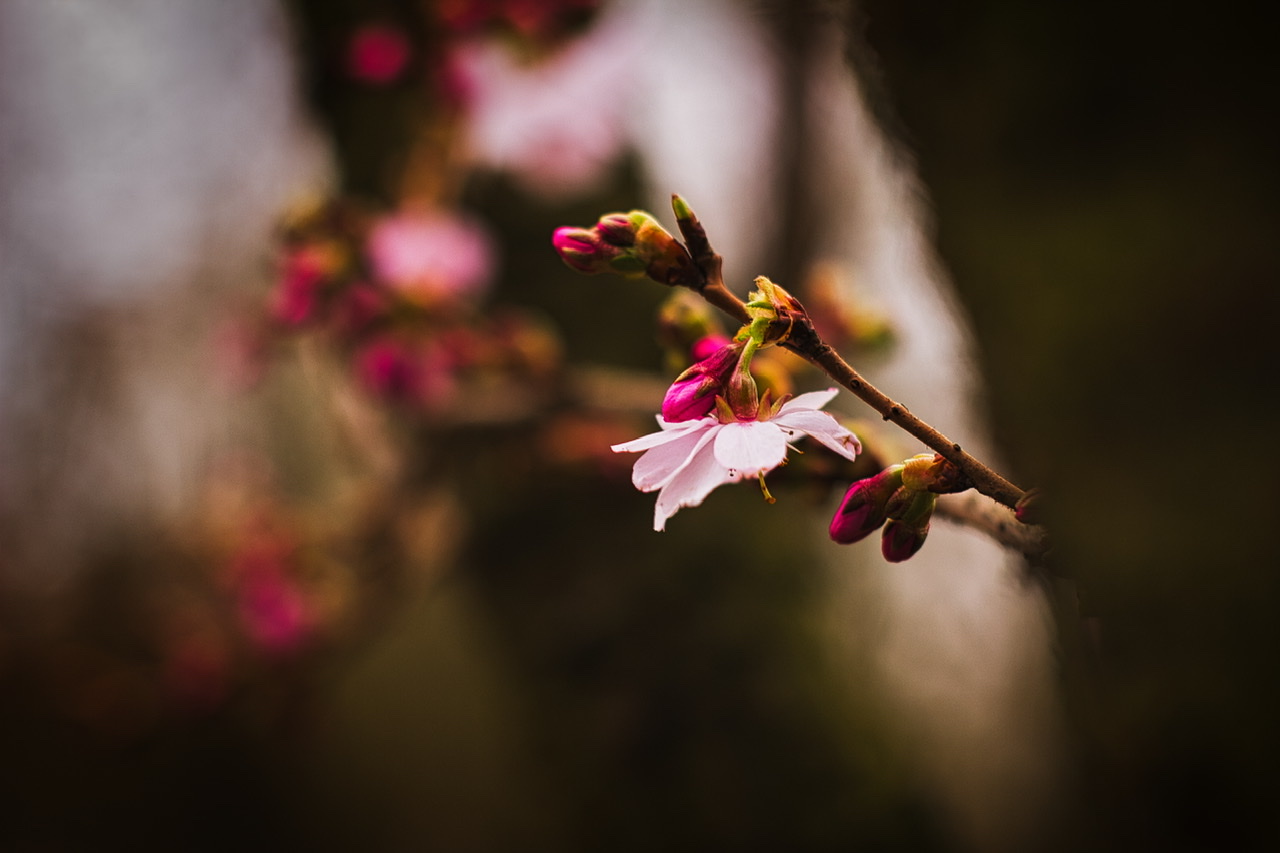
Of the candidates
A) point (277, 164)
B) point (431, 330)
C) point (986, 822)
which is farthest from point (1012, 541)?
point (277, 164)

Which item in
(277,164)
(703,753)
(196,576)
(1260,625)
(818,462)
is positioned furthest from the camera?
(196,576)

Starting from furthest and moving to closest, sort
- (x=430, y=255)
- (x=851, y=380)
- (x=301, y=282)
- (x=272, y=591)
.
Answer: (x=272, y=591), (x=430, y=255), (x=301, y=282), (x=851, y=380)

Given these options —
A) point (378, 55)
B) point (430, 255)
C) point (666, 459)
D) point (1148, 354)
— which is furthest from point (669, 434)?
point (378, 55)

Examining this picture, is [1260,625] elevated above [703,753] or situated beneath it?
elevated above

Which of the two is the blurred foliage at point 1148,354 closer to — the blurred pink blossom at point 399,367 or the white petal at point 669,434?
the white petal at point 669,434

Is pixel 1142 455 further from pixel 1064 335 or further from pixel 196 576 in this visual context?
pixel 196 576

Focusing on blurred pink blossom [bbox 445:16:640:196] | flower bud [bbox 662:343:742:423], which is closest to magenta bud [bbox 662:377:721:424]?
flower bud [bbox 662:343:742:423]

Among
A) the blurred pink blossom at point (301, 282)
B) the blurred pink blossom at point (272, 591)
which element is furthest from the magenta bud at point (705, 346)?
the blurred pink blossom at point (272, 591)

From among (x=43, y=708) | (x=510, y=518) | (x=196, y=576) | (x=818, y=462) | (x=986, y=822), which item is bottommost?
(x=43, y=708)

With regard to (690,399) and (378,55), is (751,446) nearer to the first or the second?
(690,399)
